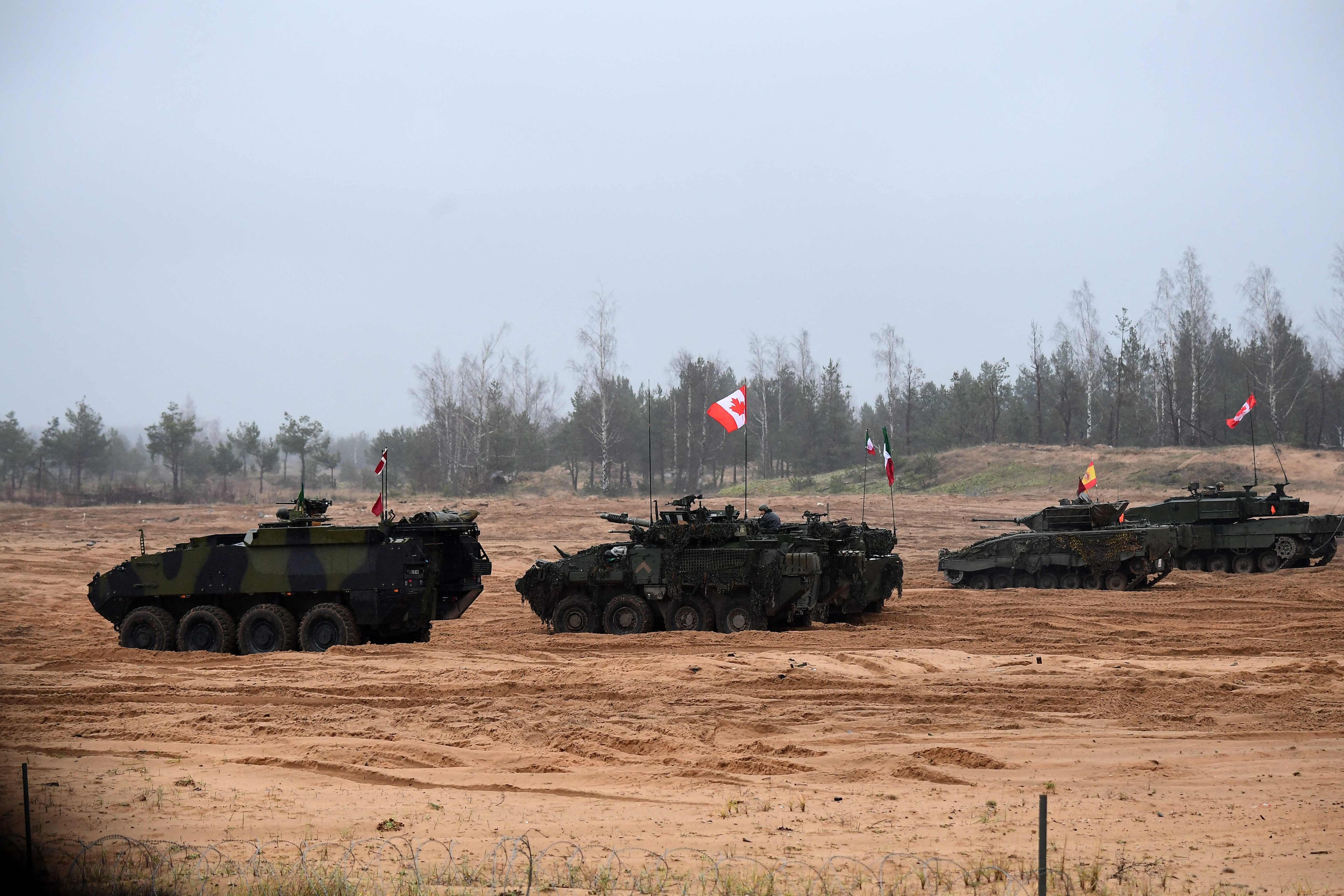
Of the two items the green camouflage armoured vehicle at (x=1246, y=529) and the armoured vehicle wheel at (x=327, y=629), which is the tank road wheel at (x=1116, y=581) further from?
the armoured vehicle wheel at (x=327, y=629)

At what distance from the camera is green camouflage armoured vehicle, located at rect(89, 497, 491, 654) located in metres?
15.2

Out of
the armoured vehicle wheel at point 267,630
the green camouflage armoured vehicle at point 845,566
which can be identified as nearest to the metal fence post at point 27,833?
the armoured vehicle wheel at point 267,630

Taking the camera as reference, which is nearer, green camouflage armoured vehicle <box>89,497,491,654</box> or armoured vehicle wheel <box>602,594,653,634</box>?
green camouflage armoured vehicle <box>89,497,491,654</box>

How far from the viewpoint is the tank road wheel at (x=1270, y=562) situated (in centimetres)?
2559

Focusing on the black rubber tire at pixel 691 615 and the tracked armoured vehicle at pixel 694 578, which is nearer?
the tracked armoured vehicle at pixel 694 578

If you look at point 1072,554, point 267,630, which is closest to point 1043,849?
point 267,630

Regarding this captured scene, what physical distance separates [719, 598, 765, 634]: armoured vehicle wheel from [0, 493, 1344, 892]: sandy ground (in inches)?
23.0

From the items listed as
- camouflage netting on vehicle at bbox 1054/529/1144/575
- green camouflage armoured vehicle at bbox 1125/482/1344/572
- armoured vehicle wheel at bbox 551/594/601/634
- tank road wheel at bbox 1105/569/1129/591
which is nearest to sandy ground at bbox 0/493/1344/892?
armoured vehicle wheel at bbox 551/594/601/634

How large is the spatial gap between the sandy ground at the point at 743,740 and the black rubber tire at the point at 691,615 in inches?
37.4

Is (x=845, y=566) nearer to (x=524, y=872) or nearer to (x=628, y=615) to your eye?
(x=628, y=615)

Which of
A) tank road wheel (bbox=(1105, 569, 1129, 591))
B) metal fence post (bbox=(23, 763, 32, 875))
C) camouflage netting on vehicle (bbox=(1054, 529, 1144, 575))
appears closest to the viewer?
metal fence post (bbox=(23, 763, 32, 875))

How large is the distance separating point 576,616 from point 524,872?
1090cm

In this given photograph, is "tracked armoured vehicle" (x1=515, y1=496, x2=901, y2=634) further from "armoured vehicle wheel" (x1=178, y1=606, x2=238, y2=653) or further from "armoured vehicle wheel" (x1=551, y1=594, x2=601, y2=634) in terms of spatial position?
"armoured vehicle wheel" (x1=178, y1=606, x2=238, y2=653)

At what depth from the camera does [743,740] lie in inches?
400
